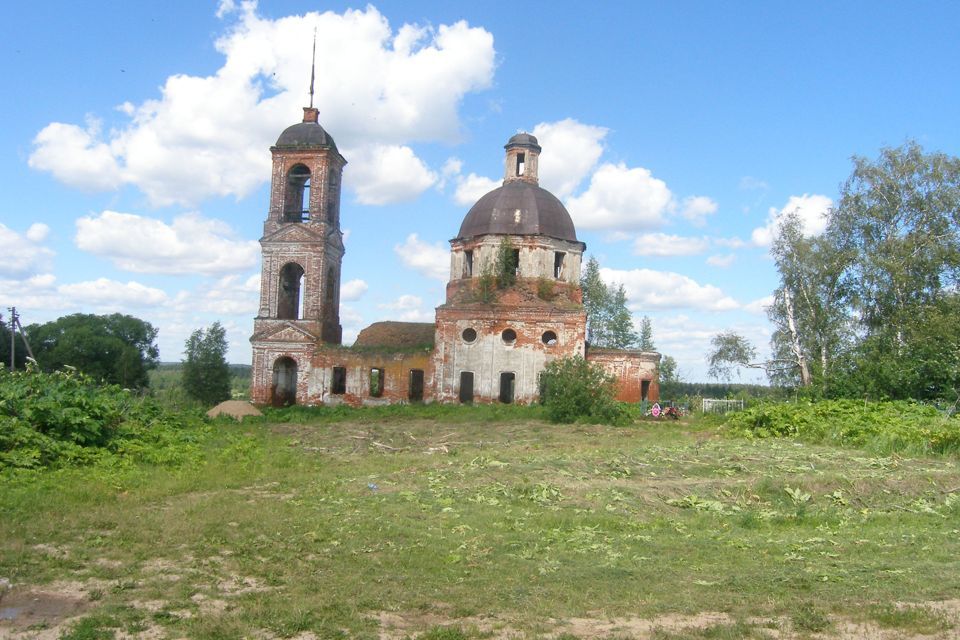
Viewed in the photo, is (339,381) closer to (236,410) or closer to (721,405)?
(236,410)

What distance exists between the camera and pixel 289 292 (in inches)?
1282

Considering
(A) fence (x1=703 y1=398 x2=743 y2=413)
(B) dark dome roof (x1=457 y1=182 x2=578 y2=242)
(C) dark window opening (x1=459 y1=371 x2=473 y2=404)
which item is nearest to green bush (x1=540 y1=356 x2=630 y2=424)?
(C) dark window opening (x1=459 y1=371 x2=473 y2=404)

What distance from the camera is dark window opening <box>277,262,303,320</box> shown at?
1256 inches

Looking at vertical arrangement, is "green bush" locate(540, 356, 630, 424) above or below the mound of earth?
above

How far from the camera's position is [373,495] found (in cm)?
1131

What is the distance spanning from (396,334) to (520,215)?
295 inches

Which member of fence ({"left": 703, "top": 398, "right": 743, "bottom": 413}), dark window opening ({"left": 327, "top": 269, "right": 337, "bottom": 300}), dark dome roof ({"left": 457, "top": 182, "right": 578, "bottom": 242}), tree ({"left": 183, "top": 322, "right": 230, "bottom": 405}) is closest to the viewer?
fence ({"left": 703, "top": 398, "right": 743, "bottom": 413})

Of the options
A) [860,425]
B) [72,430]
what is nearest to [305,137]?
[72,430]

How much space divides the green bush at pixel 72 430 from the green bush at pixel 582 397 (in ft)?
37.8

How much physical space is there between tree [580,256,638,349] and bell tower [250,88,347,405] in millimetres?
16036

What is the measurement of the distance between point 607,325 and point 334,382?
59.0ft

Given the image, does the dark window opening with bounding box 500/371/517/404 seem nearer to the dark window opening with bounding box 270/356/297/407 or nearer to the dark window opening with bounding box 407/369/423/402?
the dark window opening with bounding box 407/369/423/402

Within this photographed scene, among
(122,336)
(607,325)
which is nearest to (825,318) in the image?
(607,325)

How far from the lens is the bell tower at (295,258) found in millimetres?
30797
